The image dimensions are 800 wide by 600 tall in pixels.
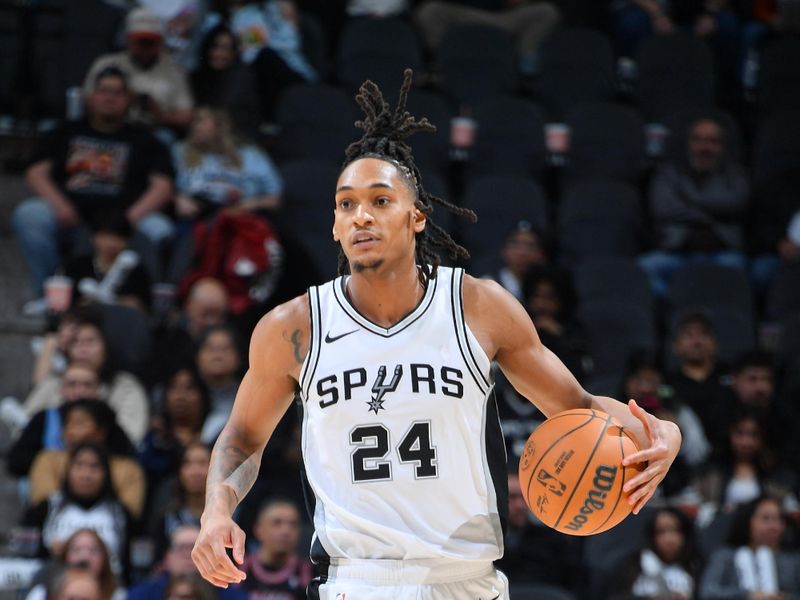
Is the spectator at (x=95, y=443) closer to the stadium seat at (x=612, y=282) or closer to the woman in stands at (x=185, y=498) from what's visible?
the woman in stands at (x=185, y=498)

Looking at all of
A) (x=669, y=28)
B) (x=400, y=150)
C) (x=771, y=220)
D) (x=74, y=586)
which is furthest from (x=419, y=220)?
(x=669, y=28)

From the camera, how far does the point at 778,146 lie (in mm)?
10438

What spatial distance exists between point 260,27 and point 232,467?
269 inches

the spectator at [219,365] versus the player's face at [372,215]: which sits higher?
the spectator at [219,365]

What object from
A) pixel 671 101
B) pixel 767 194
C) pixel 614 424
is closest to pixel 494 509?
pixel 614 424

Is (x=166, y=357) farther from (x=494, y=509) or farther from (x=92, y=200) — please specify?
(x=494, y=509)

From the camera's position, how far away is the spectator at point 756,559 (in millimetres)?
7602

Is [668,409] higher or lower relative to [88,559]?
higher

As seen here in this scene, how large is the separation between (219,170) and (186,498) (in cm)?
275

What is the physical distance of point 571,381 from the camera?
13.8 ft

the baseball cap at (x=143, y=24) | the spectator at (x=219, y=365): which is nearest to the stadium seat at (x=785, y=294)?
the spectator at (x=219, y=365)

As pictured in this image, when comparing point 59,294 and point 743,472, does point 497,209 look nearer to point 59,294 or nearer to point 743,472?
point 743,472

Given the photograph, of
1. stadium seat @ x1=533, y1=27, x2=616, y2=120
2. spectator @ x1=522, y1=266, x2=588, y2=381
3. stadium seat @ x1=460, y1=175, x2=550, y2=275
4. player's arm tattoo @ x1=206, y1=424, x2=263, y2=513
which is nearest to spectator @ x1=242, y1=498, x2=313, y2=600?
spectator @ x1=522, y1=266, x2=588, y2=381

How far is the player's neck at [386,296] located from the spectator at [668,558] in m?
3.70
